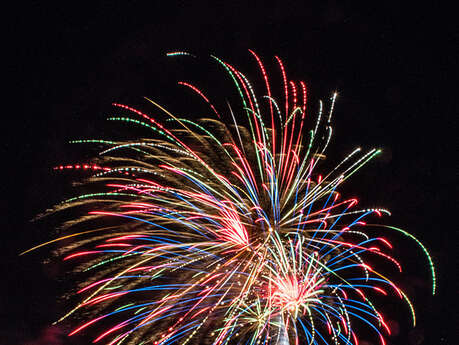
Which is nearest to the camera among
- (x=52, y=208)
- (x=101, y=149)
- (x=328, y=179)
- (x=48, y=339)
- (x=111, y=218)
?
(x=52, y=208)

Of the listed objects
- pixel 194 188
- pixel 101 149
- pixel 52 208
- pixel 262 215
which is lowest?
pixel 262 215

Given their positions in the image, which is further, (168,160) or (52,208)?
(168,160)

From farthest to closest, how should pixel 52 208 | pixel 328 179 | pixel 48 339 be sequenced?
pixel 48 339, pixel 328 179, pixel 52 208

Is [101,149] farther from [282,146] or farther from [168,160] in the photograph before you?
[282,146]

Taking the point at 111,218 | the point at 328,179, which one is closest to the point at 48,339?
the point at 111,218

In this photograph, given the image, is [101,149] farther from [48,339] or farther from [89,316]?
[48,339]

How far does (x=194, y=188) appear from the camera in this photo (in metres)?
6.42

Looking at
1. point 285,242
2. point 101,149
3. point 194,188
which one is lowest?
point 285,242

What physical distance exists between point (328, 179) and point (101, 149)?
3965 mm

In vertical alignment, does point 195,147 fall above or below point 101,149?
below

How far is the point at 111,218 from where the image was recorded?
7398mm

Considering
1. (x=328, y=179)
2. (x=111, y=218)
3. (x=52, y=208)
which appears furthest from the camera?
(x=111, y=218)

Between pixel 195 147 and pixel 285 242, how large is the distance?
228 cm

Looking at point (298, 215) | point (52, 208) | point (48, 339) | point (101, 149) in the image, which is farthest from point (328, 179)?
point (48, 339)
